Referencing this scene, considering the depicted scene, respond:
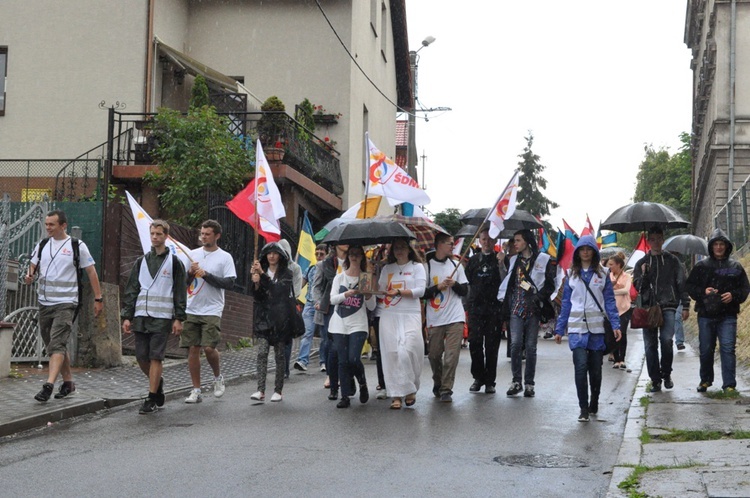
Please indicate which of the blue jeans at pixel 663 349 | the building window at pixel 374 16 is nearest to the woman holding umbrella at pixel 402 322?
the blue jeans at pixel 663 349

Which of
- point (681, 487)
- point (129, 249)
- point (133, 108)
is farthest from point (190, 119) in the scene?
point (681, 487)

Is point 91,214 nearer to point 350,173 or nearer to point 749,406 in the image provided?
point 749,406

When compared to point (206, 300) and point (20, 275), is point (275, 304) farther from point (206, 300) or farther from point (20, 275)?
point (20, 275)

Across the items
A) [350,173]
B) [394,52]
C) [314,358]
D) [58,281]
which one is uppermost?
[394,52]

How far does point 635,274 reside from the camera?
1233 centimetres

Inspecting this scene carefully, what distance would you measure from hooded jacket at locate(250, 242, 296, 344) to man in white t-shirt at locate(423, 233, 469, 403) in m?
1.43

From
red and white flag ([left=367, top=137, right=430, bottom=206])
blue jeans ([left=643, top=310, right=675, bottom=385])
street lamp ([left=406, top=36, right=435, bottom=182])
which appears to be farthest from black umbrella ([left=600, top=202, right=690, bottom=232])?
street lamp ([left=406, top=36, right=435, bottom=182])

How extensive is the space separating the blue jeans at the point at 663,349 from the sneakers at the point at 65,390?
5.98m

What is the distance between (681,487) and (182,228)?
1361cm

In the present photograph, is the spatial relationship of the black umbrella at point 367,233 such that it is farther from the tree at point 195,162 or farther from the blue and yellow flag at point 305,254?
the tree at point 195,162

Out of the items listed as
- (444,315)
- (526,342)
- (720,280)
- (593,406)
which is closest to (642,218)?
(720,280)

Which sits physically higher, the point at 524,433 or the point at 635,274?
the point at 635,274

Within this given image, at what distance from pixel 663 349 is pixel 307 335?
18.4 feet

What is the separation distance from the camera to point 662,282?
39.4ft
